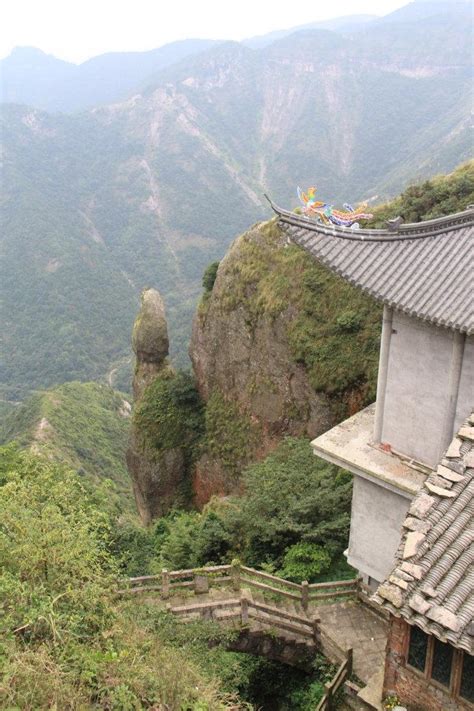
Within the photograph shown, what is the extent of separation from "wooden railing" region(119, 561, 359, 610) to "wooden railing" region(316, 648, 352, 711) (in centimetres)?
195

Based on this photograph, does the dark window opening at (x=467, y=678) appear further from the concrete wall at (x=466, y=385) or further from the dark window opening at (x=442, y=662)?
the concrete wall at (x=466, y=385)

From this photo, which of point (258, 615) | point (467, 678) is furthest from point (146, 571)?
point (467, 678)

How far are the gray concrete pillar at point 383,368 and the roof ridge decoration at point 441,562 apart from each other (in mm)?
5166

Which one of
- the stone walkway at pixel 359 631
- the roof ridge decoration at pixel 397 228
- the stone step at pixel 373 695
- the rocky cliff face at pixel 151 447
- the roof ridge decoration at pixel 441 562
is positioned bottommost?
the rocky cliff face at pixel 151 447

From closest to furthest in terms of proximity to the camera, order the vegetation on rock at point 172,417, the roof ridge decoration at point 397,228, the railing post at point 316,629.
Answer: the roof ridge decoration at point 397,228 → the railing post at point 316,629 → the vegetation on rock at point 172,417

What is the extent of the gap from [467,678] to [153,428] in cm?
2860

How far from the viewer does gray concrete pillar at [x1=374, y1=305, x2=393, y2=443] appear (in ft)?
46.9

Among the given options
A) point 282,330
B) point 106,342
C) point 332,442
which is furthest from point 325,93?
point 332,442

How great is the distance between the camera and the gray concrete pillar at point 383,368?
1430 cm

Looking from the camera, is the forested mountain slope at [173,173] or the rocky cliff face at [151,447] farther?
the forested mountain slope at [173,173]

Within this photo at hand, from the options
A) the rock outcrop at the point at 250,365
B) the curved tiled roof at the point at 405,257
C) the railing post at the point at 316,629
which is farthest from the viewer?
the rock outcrop at the point at 250,365

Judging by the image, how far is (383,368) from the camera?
1481 centimetres

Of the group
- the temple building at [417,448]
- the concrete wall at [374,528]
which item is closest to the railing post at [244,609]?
the temple building at [417,448]

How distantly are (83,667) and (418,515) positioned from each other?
536 centimetres
